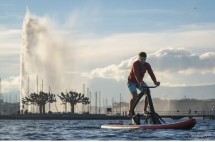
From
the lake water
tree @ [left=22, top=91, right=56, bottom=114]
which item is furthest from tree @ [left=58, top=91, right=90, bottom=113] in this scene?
the lake water

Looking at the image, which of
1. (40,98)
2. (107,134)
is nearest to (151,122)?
(107,134)

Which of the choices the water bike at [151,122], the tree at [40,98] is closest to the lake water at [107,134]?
the water bike at [151,122]

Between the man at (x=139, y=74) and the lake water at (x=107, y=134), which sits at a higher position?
the man at (x=139, y=74)

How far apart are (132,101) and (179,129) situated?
10.9ft

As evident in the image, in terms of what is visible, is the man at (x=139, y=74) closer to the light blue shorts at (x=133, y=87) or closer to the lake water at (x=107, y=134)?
the light blue shorts at (x=133, y=87)

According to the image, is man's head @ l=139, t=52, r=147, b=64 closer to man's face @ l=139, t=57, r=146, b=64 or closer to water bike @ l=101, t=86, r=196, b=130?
man's face @ l=139, t=57, r=146, b=64

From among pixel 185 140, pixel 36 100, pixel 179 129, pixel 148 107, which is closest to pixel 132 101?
pixel 148 107

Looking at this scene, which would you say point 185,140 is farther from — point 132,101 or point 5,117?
point 5,117

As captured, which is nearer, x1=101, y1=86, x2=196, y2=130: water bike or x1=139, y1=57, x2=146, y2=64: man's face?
x1=139, y1=57, x2=146, y2=64: man's face

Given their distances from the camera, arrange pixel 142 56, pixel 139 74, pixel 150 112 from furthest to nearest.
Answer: pixel 150 112 → pixel 139 74 → pixel 142 56

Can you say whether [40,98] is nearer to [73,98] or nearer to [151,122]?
[73,98]

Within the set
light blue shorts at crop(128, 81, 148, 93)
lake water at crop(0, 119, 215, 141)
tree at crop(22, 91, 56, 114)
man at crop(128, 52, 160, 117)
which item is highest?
tree at crop(22, 91, 56, 114)

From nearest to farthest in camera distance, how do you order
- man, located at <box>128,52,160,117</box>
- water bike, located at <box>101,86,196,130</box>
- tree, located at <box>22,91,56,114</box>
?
man, located at <box>128,52,160,117</box>
water bike, located at <box>101,86,196,130</box>
tree, located at <box>22,91,56,114</box>

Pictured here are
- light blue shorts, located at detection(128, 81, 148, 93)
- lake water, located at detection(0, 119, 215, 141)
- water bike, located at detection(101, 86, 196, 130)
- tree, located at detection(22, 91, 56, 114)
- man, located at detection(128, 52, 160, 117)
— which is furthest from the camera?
tree, located at detection(22, 91, 56, 114)
